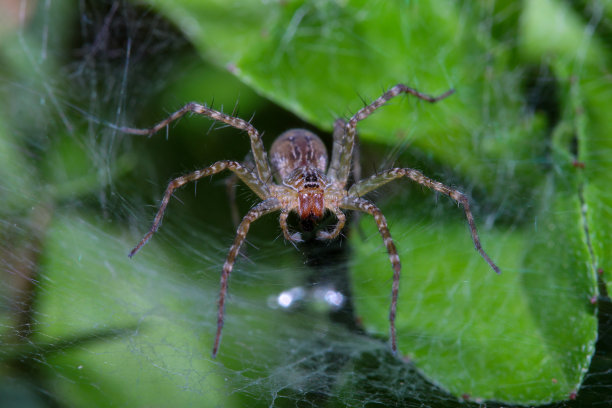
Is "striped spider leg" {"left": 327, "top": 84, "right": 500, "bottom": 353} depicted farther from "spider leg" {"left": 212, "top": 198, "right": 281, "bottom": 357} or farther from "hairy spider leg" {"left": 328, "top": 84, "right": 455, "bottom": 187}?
"spider leg" {"left": 212, "top": 198, "right": 281, "bottom": 357}

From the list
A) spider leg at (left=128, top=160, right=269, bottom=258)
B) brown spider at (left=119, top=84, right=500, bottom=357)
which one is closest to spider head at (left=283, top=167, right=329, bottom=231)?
brown spider at (left=119, top=84, right=500, bottom=357)

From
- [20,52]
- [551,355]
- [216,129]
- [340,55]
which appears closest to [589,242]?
[551,355]

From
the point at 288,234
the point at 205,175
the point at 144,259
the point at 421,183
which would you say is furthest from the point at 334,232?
the point at 144,259

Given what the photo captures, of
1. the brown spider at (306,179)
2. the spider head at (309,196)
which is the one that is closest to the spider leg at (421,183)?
the brown spider at (306,179)

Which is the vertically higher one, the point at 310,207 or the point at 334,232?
the point at 310,207

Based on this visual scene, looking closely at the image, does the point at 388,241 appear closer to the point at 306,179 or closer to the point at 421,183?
the point at 421,183

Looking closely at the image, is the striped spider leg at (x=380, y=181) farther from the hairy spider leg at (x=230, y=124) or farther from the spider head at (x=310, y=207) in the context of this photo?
the hairy spider leg at (x=230, y=124)
